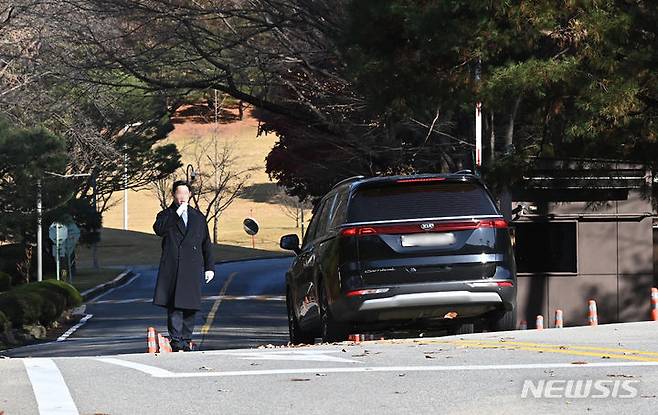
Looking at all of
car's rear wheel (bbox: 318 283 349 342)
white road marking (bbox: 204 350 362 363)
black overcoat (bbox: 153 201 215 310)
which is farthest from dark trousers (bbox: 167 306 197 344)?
white road marking (bbox: 204 350 362 363)

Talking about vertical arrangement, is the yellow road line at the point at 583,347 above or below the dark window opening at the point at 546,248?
below

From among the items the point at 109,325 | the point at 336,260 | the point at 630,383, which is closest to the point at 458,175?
the point at 336,260

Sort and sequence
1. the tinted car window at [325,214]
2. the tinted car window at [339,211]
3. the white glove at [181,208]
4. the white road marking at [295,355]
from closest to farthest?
the white road marking at [295,355], the tinted car window at [339,211], the white glove at [181,208], the tinted car window at [325,214]

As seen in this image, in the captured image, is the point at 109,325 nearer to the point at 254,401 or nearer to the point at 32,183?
the point at 32,183

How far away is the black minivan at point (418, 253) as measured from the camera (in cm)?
1414

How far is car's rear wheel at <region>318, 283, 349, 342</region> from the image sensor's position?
14.8 m

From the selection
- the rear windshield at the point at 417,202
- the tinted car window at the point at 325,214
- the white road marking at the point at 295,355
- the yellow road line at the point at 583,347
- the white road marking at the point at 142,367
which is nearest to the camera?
the white road marking at the point at 142,367

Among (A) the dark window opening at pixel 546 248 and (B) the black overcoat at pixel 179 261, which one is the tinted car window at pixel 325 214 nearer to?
(B) the black overcoat at pixel 179 261

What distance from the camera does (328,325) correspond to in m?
14.9

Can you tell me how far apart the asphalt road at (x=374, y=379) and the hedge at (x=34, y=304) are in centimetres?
2282

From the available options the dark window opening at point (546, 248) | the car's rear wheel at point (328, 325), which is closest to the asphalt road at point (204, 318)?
the dark window opening at point (546, 248)

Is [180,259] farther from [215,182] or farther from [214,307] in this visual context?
[215,182]

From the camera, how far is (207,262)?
605 inches
